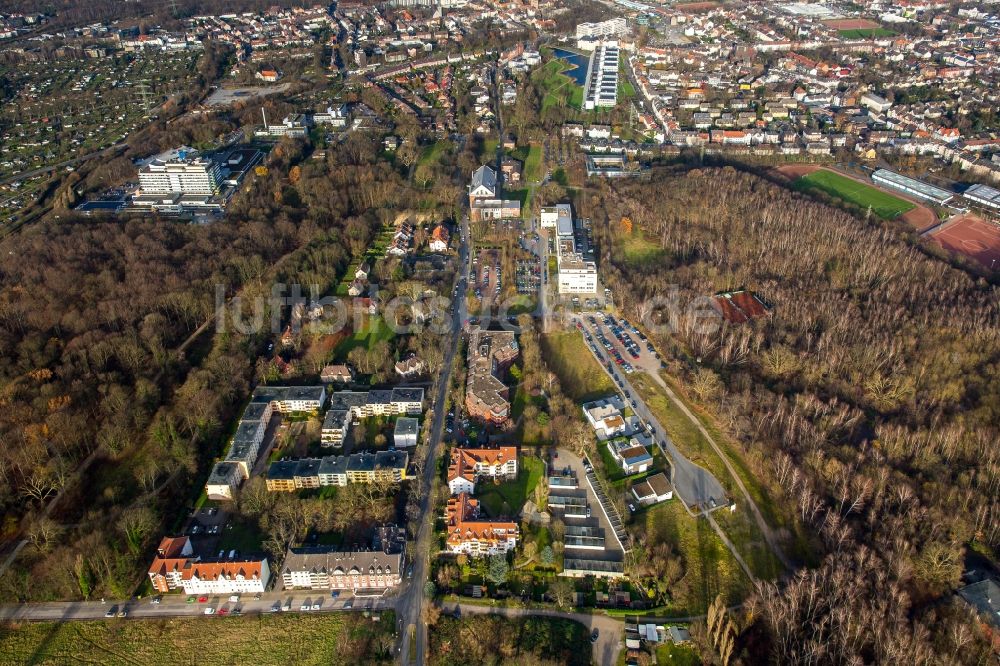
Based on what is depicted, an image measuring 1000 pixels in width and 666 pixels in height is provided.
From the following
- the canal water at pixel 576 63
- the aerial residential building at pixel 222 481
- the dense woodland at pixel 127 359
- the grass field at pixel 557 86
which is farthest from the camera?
the canal water at pixel 576 63

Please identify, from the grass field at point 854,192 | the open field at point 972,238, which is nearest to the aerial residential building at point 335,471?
the open field at point 972,238

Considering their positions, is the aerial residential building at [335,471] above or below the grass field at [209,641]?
above

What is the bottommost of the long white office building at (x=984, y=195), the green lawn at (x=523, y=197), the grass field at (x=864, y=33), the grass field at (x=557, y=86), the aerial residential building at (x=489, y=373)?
the aerial residential building at (x=489, y=373)

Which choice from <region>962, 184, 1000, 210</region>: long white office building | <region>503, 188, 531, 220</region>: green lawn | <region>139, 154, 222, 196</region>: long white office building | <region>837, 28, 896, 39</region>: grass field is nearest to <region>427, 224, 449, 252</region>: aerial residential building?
<region>503, 188, 531, 220</region>: green lawn

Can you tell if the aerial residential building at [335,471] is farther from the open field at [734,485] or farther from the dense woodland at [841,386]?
the dense woodland at [841,386]

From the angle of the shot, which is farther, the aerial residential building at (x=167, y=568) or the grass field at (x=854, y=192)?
the grass field at (x=854, y=192)

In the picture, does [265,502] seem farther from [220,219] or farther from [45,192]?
[45,192]

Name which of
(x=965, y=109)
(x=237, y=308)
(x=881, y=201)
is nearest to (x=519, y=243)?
(x=237, y=308)

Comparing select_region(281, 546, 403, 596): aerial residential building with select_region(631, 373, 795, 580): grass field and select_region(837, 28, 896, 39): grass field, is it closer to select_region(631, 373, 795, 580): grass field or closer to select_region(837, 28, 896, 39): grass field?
select_region(631, 373, 795, 580): grass field
